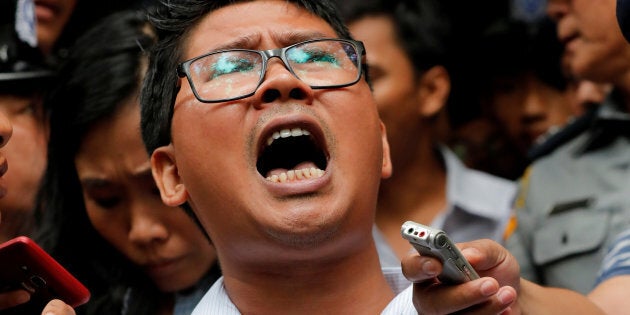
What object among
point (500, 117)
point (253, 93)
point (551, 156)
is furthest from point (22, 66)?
point (500, 117)

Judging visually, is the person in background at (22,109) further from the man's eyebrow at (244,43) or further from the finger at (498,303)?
the finger at (498,303)

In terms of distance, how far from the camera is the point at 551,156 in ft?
13.1

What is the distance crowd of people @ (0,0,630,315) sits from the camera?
2.44 meters

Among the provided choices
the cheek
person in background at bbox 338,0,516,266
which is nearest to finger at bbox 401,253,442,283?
the cheek

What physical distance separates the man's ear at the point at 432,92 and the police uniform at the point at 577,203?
0.74 m

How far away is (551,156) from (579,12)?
1.86 feet

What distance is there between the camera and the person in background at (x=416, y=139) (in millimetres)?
4359

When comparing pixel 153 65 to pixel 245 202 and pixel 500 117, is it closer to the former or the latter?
pixel 245 202

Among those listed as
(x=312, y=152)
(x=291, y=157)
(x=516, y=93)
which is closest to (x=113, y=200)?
(x=291, y=157)

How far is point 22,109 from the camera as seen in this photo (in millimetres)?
3619

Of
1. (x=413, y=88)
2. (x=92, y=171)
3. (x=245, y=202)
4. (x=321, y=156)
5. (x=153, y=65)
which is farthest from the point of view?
(x=413, y=88)

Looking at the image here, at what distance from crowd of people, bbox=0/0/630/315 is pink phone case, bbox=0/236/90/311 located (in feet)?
0.13

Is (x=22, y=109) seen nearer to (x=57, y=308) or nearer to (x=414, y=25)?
(x=57, y=308)

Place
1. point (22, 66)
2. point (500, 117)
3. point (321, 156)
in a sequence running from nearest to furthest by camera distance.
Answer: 1. point (321, 156)
2. point (22, 66)
3. point (500, 117)
